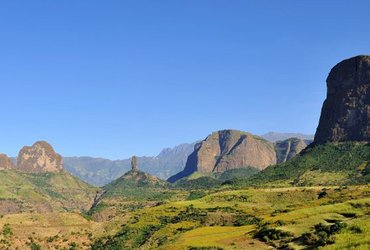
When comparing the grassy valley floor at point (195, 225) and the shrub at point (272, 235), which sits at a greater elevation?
the shrub at point (272, 235)

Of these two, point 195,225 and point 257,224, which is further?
point 195,225

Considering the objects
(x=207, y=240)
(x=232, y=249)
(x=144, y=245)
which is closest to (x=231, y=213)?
(x=144, y=245)

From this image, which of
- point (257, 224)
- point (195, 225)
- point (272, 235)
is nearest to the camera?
point (272, 235)

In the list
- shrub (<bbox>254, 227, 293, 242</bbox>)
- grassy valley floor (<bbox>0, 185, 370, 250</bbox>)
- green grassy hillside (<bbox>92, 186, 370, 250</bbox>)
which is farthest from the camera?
grassy valley floor (<bbox>0, 185, 370, 250</bbox>)

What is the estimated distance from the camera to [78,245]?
448ft

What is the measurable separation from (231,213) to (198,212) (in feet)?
48.7

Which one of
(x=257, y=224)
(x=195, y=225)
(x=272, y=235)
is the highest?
(x=272, y=235)

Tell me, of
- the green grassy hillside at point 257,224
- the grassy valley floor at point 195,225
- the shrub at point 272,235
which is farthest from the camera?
the grassy valley floor at point 195,225

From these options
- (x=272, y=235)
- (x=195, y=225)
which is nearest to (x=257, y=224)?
(x=272, y=235)

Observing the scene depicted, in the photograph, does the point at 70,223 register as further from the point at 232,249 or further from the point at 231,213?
the point at 232,249

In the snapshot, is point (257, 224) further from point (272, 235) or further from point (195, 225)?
point (195, 225)

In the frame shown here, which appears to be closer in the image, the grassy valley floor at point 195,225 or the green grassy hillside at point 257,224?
the green grassy hillside at point 257,224

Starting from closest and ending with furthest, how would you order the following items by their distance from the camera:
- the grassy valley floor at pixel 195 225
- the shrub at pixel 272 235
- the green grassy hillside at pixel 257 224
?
1. the green grassy hillside at pixel 257 224
2. the shrub at pixel 272 235
3. the grassy valley floor at pixel 195 225

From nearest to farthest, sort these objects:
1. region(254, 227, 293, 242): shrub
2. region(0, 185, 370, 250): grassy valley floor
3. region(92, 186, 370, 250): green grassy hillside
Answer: region(92, 186, 370, 250): green grassy hillside
region(254, 227, 293, 242): shrub
region(0, 185, 370, 250): grassy valley floor
